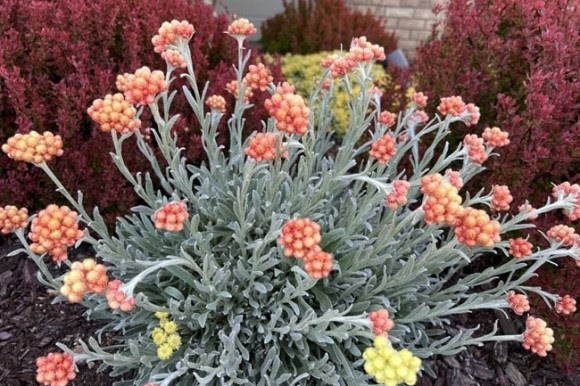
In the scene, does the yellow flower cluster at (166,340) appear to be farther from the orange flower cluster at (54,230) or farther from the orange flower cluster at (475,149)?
the orange flower cluster at (475,149)

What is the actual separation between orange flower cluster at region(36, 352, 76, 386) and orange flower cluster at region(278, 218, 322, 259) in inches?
28.2

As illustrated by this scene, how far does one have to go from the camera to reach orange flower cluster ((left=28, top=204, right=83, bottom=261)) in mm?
1532

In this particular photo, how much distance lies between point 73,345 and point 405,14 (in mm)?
6049

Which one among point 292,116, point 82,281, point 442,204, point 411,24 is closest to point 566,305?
point 442,204

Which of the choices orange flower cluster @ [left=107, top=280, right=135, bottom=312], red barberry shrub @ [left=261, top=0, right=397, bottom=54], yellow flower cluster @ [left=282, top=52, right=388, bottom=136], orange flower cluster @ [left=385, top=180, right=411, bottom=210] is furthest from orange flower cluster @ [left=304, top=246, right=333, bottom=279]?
red barberry shrub @ [left=261, top=0, right=397, bottom=54]

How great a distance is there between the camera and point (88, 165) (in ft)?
8.78

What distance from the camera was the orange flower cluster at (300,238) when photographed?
4.63ft

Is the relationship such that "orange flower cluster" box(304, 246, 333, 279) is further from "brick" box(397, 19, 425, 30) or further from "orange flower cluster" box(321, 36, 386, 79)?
"brick" box(397, 19, 425, 30)

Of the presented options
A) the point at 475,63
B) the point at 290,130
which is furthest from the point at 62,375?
the point at 475,63

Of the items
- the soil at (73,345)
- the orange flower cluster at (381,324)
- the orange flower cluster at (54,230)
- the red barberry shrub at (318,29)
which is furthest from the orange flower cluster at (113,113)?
the red barberry shrub at (318,29)

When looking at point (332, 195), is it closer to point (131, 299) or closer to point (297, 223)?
point (297, 223)

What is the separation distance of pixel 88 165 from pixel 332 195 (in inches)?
47.5

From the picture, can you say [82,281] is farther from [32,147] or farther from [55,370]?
[32,147]

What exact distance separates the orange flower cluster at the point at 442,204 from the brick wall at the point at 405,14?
596 cm
